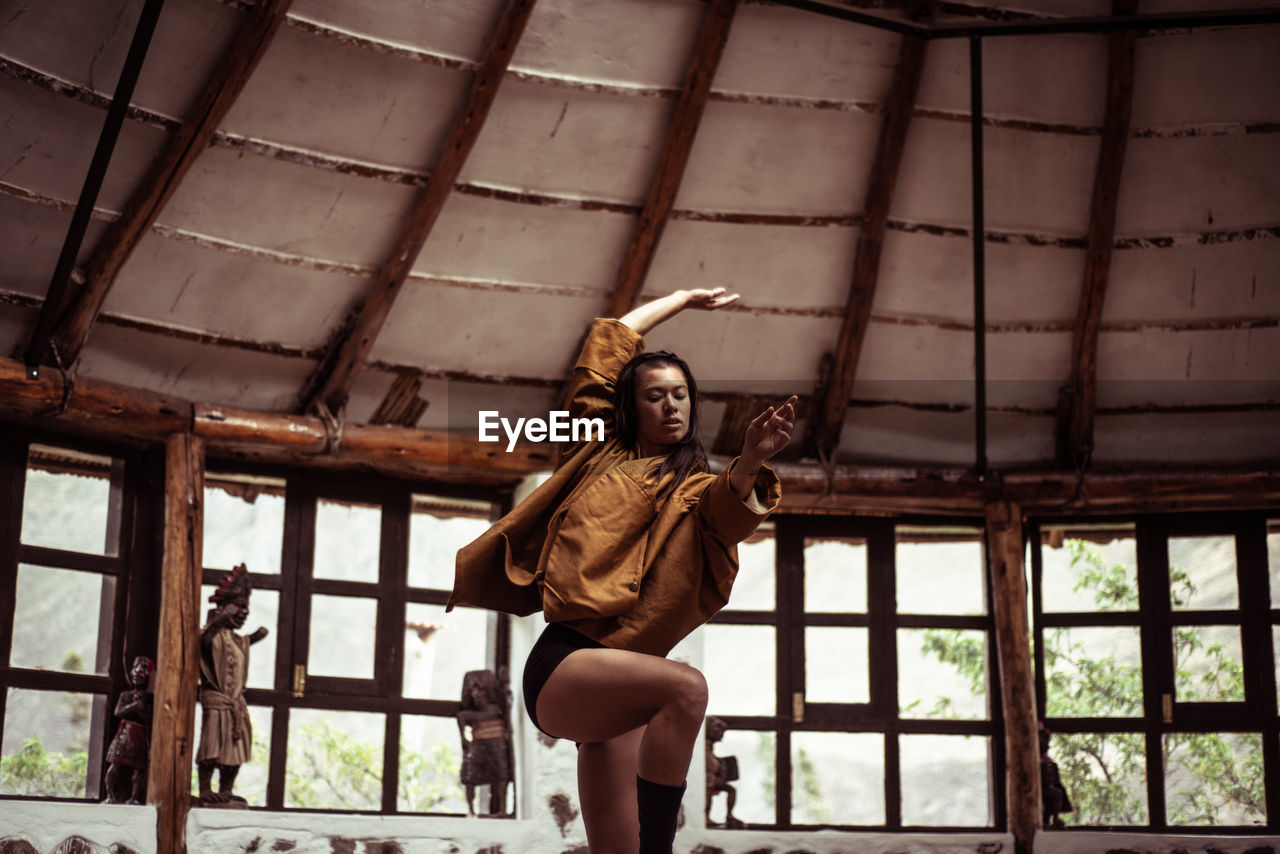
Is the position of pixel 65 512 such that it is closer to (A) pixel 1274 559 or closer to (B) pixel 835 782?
(B) pixel 835 782

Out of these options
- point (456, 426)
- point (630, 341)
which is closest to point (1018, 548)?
point (456, 426)

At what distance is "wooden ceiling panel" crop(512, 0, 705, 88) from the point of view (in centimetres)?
536

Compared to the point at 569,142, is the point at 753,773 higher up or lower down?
lower down

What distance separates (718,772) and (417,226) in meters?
2.64

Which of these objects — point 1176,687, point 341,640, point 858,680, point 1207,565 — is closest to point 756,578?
point 858,680

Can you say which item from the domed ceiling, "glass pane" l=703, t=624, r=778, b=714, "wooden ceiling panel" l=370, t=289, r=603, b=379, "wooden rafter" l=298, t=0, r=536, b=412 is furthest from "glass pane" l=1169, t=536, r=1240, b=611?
"wooden rafter" l=298, t=0, r=536, b=412

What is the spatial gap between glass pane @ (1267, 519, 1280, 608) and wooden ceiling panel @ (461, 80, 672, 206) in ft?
10.9

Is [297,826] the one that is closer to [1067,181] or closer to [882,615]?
[882,615]

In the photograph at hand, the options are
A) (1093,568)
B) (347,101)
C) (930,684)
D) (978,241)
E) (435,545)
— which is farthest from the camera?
(435,545)

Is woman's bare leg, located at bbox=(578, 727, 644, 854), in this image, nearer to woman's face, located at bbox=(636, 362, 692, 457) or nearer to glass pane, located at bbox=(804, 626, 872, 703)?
woman's face, located at bbox=(636, 362, 692, 457)

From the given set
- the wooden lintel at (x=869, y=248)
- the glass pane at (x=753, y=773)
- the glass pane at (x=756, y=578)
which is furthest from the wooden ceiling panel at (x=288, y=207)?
the glass pane at (x=756, y=578)

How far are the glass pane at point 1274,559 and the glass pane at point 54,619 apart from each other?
11.2 meters

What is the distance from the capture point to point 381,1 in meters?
5.14

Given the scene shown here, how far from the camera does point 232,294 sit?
580cm
